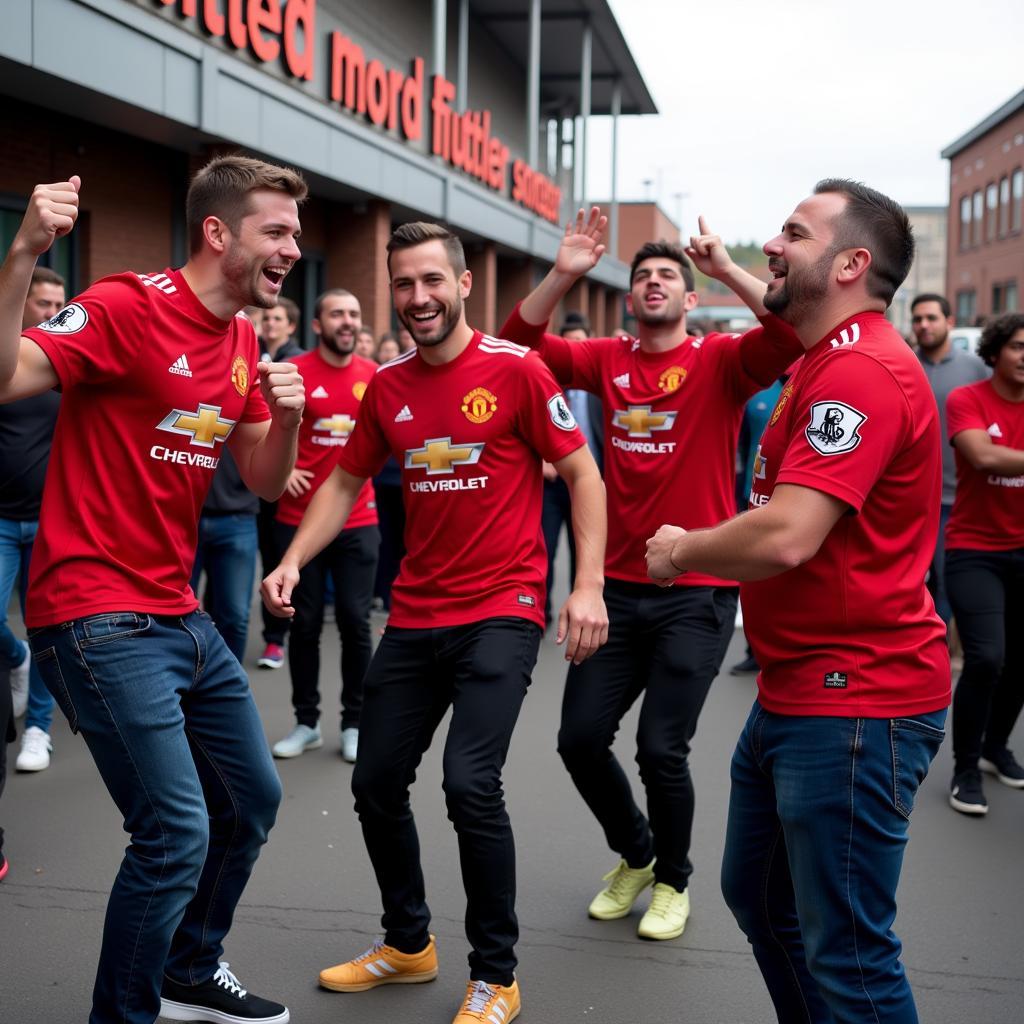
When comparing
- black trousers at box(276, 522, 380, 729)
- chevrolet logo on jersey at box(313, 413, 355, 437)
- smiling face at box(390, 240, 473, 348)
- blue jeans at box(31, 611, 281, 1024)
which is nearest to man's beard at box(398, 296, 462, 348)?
smiling face at box(390, 240, 473, 348)

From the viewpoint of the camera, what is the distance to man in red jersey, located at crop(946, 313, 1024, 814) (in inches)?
221

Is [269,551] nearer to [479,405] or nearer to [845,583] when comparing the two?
[479,405]

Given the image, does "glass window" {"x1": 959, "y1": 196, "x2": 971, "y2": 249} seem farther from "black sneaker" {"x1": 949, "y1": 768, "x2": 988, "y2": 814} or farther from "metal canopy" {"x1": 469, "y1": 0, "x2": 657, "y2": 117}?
"black sneaker" {"x1": 949, "y1": 768, "x2": 988, "y2": 814}

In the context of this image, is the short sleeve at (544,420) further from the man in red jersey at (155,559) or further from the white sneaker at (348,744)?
the white sneaker at (348,744)

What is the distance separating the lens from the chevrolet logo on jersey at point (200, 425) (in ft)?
10.6

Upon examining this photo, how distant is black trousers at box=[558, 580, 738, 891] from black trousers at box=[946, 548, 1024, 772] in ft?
6.01

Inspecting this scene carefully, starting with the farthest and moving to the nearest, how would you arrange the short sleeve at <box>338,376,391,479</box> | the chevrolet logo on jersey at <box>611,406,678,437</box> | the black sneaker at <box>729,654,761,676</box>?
the black sneaker at <box>729,654,761,676</box>
the chevrolet logo on jersey at <box>611,406,678,437</box>
the short sleeve at <box>338,376,391,479</box>

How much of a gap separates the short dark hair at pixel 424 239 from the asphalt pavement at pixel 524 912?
2206mm

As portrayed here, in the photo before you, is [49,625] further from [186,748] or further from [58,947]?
[58,947]

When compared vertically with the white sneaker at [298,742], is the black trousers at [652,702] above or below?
Result: above

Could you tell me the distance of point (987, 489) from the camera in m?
5.70

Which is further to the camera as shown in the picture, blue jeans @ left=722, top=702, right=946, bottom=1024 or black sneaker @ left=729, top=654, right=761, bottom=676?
black sneaker @ left=729, top=654, right=761, bottom=676

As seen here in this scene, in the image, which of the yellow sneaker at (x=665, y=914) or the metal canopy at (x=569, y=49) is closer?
the yellow sneaker at (x=665, y=914)

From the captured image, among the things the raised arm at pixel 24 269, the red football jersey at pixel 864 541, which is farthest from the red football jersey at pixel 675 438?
the raised arm at pixel 24 269
